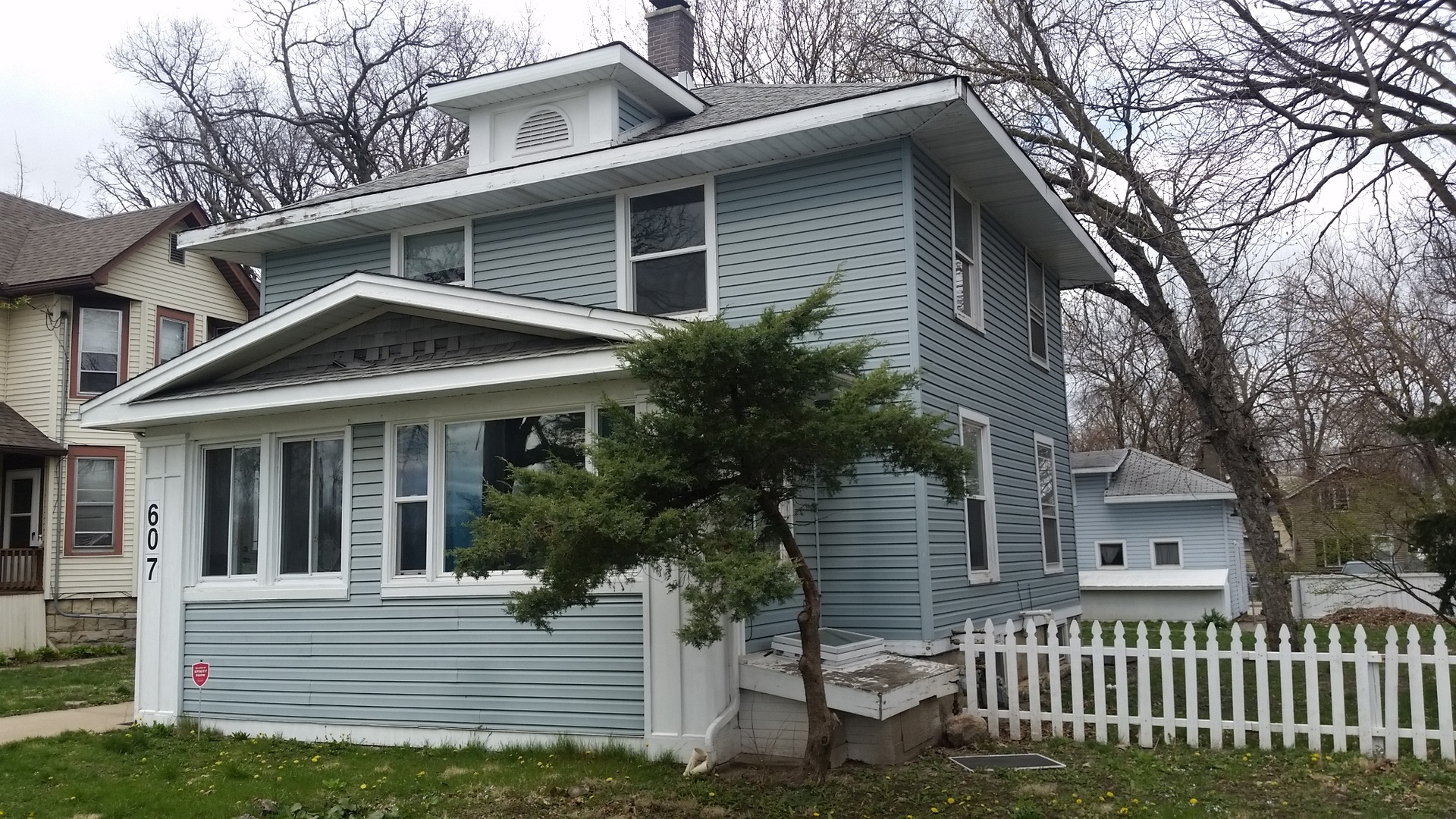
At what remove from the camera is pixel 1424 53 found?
1070cm

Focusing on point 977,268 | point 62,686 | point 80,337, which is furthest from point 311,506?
point 80,337

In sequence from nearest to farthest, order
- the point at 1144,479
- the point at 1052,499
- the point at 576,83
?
the point at 576,83, the point at 1052,499, the point at 1144,479

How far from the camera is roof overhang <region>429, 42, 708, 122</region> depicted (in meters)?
11.7

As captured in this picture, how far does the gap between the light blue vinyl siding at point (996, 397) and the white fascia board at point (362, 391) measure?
3208 mm

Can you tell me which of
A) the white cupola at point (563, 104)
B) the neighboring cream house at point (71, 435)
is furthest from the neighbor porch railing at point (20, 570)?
the white cupola at point (563, 104)

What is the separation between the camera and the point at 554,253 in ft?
38.0

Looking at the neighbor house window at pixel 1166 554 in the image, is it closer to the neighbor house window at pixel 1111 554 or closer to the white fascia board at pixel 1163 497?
the neighbor house window at pixel 1111 554

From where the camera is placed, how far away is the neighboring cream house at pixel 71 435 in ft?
63.6

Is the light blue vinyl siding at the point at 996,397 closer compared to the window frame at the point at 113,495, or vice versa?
the light blue vinyl siding at the point at 996,397

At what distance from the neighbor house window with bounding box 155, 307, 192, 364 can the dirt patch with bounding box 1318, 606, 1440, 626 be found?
23.0 metres

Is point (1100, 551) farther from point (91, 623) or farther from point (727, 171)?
point (91, 623)

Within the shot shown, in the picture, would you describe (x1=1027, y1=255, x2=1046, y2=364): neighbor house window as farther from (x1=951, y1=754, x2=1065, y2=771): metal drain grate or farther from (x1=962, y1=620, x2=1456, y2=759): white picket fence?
(x1=951, y1=754, x2=1065, y2=771): metal drain grate

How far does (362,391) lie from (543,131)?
4.26 metres

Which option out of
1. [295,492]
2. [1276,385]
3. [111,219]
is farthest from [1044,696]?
[1276,385]
